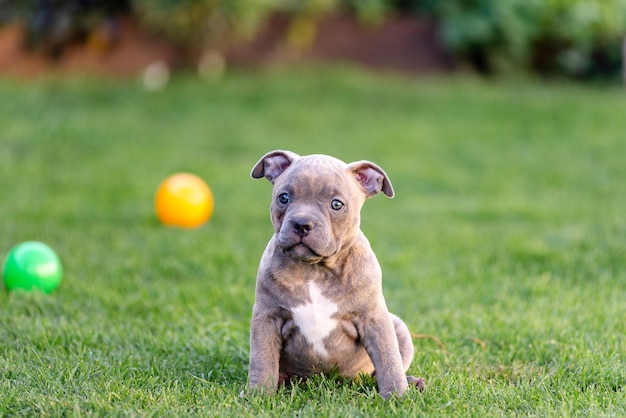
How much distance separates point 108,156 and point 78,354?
5.29m

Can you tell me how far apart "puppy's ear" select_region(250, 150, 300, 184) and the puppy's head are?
8 centimetres

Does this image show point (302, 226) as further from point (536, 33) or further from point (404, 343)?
point (536, 33)

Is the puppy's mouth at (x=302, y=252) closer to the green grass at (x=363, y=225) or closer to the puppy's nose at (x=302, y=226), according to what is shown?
the puppy's nose at (x=302, y=226)

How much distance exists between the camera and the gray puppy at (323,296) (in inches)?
151

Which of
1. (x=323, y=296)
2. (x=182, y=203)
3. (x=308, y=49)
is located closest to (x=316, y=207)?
(x=323, y=296)

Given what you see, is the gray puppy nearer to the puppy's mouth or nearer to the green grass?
the puppy's mouth

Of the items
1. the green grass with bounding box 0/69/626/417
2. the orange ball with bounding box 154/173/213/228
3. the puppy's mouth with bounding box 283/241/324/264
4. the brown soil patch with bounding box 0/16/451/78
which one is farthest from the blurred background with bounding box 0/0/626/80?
the puppy's mouth with bounding box 283/241/324/264

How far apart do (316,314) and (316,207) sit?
0.49 meters

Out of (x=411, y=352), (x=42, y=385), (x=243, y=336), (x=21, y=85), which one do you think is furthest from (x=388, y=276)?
(x=21, y=85)

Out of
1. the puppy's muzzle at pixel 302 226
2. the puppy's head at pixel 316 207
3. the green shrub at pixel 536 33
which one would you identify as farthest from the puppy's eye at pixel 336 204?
the green shrub at pixel 536 33

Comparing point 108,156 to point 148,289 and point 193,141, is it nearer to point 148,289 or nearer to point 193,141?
point 193,141

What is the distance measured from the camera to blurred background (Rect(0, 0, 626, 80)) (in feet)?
38.5

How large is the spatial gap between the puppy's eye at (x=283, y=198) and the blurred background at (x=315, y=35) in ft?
26.5

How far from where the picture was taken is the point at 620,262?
6.52 metres
